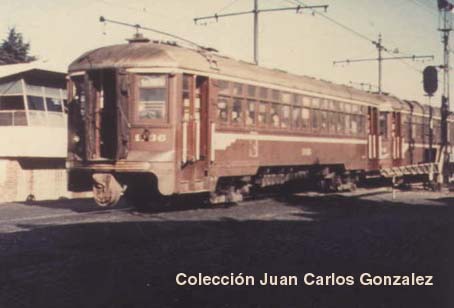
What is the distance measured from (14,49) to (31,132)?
87.1 ft

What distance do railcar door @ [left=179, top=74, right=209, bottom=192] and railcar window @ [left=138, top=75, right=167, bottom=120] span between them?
0.51 metres

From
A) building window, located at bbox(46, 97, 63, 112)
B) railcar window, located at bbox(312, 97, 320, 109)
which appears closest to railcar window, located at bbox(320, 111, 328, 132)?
railcar window, located at bbox(312, 97, 320, 109)

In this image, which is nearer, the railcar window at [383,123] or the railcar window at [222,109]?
the railcar window at [222,109]

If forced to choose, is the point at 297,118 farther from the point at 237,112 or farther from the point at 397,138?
the point at 397,138

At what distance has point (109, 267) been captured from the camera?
7730 millimetres

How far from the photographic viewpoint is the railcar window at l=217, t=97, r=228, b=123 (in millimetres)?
14719

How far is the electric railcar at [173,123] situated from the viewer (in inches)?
528

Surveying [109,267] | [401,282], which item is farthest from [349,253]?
[109,267]

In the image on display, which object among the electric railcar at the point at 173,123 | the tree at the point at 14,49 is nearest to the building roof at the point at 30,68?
the electric railcar at the point at 173,123

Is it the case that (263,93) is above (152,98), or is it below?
above

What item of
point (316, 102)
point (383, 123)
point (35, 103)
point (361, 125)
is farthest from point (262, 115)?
point (35, 103)

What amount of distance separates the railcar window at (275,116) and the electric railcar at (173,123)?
55mm

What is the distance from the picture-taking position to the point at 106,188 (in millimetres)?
13391

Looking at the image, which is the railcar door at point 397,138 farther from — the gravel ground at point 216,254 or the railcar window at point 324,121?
the gravel ground at point 216,254
